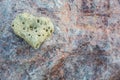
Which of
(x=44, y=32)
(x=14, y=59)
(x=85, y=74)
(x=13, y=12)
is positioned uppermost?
(x=13, y=12)

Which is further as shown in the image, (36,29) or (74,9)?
(74,9)

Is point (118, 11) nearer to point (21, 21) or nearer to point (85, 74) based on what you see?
point (85, 74)

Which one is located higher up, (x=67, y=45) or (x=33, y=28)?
(x=33, y=28)

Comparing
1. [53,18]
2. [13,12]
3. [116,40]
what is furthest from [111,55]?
[13,12]
